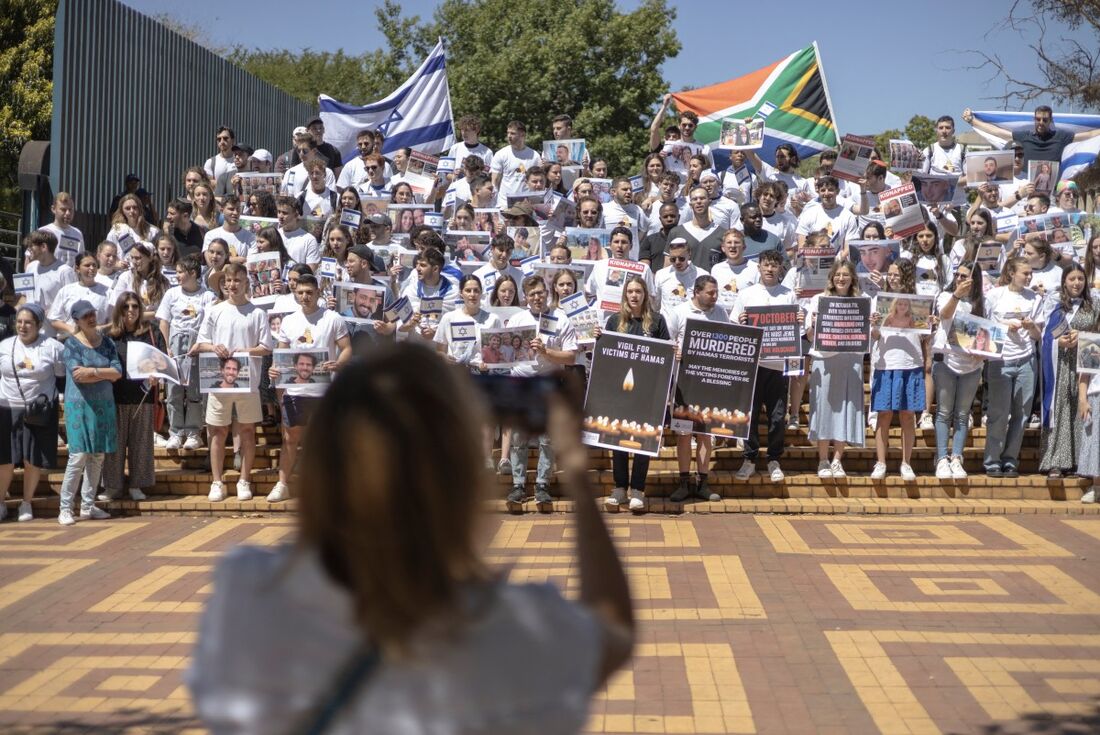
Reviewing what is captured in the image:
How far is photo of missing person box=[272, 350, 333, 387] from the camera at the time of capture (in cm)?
1163

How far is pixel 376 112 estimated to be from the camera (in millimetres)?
21375

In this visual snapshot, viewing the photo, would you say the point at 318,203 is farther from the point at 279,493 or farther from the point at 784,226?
the point at 784,226

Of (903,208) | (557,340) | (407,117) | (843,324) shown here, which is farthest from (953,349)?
(407,117)

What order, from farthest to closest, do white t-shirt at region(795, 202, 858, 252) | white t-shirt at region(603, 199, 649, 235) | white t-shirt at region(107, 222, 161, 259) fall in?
white t-shirt at region(603, 199, 649, 235) < white t-shirt at region(795, 202, 858, 252) < white t-shirt at region(107, 222, 161, 259)

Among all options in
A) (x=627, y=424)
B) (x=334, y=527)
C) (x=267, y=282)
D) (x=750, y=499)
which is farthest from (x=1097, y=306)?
(x=334, y=527)

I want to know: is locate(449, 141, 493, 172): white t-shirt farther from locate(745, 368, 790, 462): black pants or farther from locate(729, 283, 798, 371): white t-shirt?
locate(745, 368, 790, 462): black pants

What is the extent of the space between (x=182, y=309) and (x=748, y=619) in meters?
7.26

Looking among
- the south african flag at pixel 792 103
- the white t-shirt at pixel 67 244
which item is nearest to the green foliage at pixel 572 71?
the south african flag at pixel 792 103

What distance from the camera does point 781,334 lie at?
1205 centimetres

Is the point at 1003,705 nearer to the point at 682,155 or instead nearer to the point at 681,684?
the point at 681,684

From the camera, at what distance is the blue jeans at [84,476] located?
38.2 feet

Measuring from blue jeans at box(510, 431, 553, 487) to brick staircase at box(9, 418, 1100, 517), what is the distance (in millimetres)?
224

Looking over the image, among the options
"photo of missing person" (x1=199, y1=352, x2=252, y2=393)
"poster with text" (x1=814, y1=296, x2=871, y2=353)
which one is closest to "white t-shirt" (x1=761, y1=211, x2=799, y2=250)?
"poster with text" (x1=814, y1=296, x2=871, y2=353)

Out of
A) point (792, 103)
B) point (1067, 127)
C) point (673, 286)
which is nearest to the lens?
→ point (673, 286)
